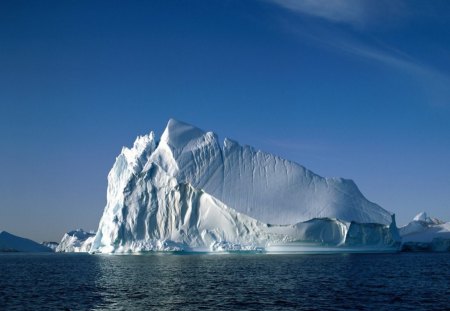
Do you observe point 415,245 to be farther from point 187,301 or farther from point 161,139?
point 187,301

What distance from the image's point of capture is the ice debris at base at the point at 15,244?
104713 mm

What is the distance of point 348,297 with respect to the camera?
17.6 metres

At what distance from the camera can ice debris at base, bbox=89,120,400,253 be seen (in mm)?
41281

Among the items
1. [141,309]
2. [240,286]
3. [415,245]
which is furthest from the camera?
[415,245]

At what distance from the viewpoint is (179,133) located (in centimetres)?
4612

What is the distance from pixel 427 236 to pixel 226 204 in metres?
42.7

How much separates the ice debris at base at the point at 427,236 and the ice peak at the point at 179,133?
116ft

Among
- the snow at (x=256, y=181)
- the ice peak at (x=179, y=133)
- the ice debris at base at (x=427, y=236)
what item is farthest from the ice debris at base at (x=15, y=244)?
the ice debris at base at (x=427, y=236)

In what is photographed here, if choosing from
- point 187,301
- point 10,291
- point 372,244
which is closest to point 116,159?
point 372,244

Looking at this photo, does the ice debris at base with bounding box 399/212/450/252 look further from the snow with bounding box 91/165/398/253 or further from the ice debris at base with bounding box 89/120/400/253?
the snow with bounding box 91/165/398/253

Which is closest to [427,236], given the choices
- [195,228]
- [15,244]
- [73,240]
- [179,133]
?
[195,228]

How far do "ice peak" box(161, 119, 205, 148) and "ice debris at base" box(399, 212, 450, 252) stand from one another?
35.2 m

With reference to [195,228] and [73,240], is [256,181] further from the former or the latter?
[73,240]

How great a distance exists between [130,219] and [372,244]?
67.4ft
